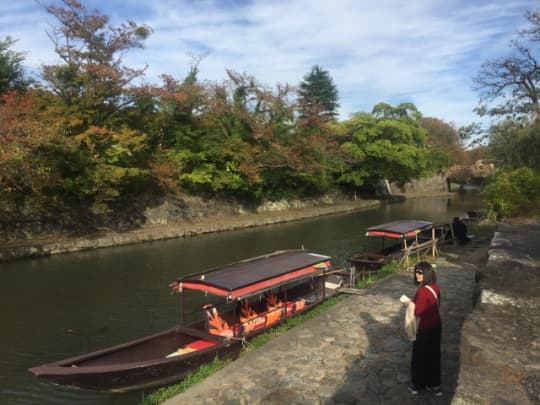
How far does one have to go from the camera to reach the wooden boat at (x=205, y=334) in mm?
8203

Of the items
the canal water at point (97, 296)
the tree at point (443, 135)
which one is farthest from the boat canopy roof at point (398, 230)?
the tree at point (443, 135)

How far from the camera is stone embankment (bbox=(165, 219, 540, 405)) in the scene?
460 centimetres

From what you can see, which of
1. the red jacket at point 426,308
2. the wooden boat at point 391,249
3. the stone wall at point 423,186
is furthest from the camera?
the stone wall at point 423,186

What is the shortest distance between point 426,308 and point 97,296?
43.1 feet

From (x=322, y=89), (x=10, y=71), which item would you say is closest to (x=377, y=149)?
(x=322, y=89)

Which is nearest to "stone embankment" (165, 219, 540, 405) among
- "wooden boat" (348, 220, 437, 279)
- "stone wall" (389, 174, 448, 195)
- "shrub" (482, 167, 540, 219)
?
"wooden boat" (348, 220, 437, 279)

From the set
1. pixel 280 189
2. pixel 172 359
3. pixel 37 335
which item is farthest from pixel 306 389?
pixel 280 189

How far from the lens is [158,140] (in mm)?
33531

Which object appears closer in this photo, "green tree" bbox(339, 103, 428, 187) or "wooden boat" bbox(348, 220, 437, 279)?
"wooden boat" bbox(348, 220, 437, 279)

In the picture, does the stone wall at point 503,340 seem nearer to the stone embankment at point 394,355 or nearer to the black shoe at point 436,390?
the stone embankment at point 394,355

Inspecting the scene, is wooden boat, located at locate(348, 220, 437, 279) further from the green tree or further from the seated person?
the green tree

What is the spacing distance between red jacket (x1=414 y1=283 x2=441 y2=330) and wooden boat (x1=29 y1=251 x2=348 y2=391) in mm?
4634

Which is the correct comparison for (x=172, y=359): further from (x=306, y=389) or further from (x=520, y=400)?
(x=520, y=400)

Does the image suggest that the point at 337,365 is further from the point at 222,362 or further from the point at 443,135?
the point at 443,135
